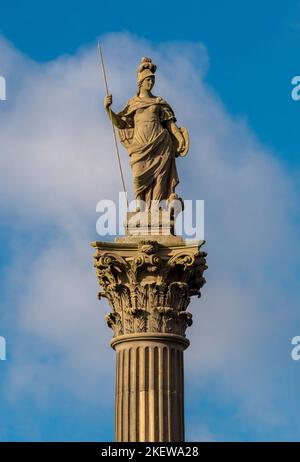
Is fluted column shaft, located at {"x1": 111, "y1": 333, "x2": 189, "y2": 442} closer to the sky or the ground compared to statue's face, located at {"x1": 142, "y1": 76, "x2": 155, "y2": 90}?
closer to the ground

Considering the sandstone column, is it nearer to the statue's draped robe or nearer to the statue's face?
the statue's draped robe

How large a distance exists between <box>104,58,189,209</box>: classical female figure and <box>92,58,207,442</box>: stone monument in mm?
46

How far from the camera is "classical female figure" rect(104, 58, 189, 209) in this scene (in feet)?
120

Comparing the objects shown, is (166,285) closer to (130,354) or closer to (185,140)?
(130,354)

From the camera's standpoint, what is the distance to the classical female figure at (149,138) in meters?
36.7

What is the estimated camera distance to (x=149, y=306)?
113 ft

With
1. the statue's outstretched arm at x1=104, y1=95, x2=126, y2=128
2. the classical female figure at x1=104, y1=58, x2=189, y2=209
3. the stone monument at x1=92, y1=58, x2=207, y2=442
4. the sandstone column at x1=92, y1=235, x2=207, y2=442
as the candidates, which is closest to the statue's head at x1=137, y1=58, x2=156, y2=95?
the classical female figure at x1=104, y1=58, x2=189, y2=209

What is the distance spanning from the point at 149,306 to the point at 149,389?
2.52 meters

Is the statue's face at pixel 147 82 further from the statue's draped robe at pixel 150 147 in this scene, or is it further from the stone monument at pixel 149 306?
the stone monument at pixel 149 306

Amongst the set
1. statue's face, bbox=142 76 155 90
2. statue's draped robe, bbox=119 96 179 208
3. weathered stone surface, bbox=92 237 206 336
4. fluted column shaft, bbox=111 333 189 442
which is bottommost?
fluted column shaft, bbox=111 333 189 442

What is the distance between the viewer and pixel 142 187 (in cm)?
3659

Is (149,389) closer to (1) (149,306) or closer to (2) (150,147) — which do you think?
(1) (149,306)
